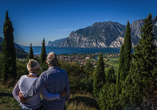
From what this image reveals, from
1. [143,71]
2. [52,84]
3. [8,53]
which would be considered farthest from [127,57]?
[8,53]

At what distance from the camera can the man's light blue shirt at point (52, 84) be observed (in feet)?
5.46

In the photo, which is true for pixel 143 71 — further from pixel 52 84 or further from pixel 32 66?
pixel 32 66

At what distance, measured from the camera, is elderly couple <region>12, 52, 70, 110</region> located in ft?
5.59

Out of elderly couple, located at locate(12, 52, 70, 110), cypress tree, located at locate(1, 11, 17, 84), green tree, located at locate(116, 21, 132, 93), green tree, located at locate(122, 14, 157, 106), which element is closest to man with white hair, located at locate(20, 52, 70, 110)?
elderly couple, located at locate(12, 52, 70, 110)

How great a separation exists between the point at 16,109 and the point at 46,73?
3153mm

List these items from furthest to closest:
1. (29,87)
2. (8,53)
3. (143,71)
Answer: (8,53), (143,71), (29,87)

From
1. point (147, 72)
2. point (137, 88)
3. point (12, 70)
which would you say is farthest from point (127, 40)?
point (12, 70)

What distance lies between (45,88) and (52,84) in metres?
0.15

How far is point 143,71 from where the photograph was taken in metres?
7.15

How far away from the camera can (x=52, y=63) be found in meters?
1.84

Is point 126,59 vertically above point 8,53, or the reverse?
point 8,53

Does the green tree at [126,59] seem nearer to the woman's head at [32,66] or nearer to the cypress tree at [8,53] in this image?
the woman's head at [32,66]

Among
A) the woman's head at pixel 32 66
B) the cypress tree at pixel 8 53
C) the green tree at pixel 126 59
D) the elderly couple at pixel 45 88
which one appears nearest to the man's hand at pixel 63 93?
the elderly couple at pixel 45 88

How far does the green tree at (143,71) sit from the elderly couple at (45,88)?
7004mm
